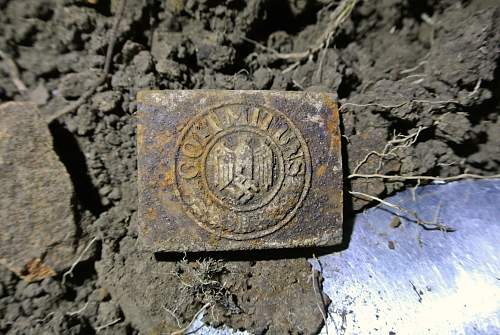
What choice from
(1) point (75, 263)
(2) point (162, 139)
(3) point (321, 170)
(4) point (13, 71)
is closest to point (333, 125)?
(3) point (321, 170)

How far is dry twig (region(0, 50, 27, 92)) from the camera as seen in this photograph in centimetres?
148

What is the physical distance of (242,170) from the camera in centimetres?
136

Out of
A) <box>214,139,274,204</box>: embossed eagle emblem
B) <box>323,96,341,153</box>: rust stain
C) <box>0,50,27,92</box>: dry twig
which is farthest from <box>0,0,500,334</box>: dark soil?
<box>214,139,274,204</box>: embossed eagle emblem

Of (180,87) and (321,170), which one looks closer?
(321,170)

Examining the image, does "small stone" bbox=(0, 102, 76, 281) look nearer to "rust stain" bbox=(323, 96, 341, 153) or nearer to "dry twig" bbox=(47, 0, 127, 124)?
"dry twig" bbox=(47, 0, 127, 124)

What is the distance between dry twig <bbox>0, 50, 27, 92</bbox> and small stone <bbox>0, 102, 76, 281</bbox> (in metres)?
0.14

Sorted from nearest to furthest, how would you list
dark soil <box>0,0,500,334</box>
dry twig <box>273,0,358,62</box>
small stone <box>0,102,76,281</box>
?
1. small stone <box>0,102,76,281</box>
2. dark soil <box>0,0,500,334</box>
3. dry twig <box>273,0,358,62</box>

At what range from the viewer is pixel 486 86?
1.53m

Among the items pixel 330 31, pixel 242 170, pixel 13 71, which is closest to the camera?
pixel 242 170

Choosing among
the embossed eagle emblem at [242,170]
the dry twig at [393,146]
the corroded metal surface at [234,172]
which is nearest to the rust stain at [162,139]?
the corroded metal surface at [234,172]

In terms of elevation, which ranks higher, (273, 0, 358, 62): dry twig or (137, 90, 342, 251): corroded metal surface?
(273, 0, 358, 62): dry twig

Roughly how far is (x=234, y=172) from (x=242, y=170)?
28 mm

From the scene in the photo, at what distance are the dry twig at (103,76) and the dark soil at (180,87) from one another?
0.07 ft

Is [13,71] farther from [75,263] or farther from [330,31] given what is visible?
[330,31]
